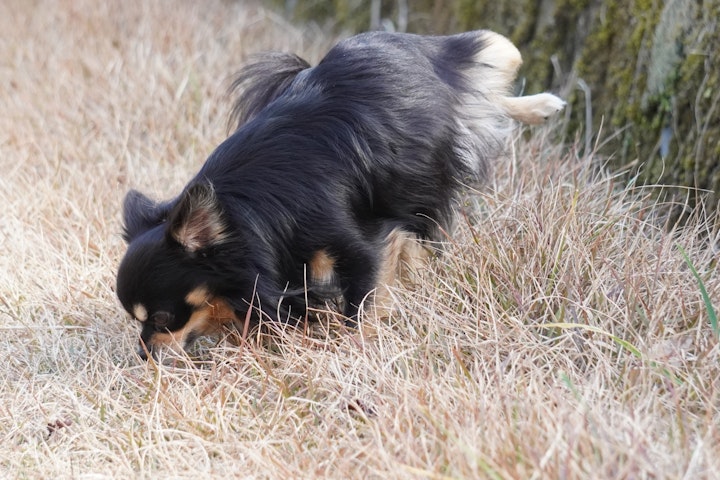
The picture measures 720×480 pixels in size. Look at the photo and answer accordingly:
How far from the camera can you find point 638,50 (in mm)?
4355

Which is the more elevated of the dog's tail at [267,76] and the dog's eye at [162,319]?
the dog's tail at [267,76]

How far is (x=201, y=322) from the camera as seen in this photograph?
3.32m

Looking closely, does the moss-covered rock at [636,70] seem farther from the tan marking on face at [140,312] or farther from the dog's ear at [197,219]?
the tan marking on face at [140,312]

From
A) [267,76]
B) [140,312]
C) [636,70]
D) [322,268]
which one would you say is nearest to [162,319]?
[140,312]

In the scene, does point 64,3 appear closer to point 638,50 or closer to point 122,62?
point 122,62

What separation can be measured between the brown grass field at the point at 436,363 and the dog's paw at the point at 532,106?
0.27 metres

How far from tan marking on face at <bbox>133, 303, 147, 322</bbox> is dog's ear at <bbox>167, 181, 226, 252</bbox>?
0.97 feet

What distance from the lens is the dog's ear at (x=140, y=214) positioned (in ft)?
11.1

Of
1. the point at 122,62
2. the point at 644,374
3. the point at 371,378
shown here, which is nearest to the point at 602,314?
the point at 644,374

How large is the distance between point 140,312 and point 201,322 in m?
0.25

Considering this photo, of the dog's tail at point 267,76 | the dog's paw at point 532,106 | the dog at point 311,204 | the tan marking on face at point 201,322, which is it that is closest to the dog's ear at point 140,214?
the dog at point 311,204

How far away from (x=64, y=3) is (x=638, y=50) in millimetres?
4797

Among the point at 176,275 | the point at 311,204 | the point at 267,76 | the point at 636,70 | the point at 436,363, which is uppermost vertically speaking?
the point at 636,70

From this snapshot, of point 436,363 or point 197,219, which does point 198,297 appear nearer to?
point 197,219
